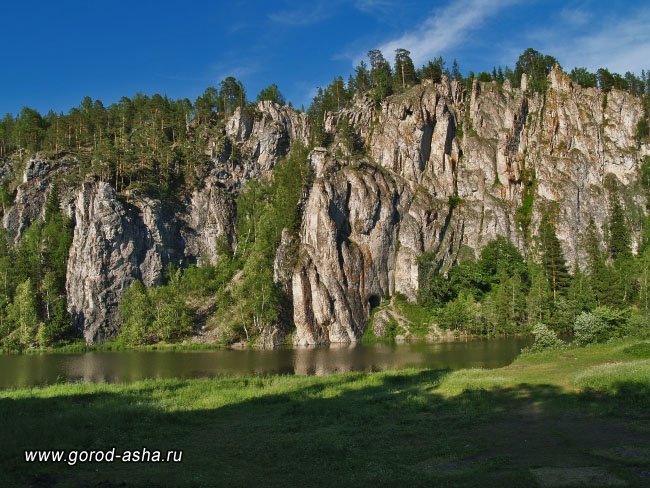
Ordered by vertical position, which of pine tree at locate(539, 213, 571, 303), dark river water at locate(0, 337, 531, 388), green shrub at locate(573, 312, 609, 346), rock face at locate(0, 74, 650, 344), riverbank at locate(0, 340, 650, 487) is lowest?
dark river water at locate(0, 337, 531, 388)

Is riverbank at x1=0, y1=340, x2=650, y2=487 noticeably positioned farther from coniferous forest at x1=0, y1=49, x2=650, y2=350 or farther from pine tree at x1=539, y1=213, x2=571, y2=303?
pine tree at x1=539, y1=213, x2=571, y2=303

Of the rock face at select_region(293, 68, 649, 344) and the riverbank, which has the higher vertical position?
the rock face at select_region(293, 68, 649, 344)

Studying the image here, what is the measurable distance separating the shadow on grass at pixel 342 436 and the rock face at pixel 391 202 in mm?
66444

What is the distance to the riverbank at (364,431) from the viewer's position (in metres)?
12.8

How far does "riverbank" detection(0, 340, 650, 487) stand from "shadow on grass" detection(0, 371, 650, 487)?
0.06m

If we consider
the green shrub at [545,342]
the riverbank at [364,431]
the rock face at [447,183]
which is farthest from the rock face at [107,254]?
the green shrub at [545,342]

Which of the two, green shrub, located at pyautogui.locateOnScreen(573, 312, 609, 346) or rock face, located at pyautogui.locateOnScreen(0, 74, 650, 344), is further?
rock face, located at pyautogui.locateOnScreen(0, 74, 650, 344)

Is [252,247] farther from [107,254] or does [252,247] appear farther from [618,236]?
[618,236]

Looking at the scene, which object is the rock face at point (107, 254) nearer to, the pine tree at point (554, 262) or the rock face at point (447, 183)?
the rock face at point (447, 183)

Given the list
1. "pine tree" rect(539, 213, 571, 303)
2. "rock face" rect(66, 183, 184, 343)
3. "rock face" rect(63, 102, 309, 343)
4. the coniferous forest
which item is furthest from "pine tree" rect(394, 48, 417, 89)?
"rock face" rect(66, 183, 184, 343)

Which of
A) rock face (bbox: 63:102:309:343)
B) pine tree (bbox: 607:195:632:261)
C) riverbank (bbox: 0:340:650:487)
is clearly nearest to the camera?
riverbank (bbox: 0:340:650:487)

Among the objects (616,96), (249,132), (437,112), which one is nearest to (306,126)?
(249,132)

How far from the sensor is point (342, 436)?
17.8 metres

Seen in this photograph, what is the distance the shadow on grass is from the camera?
12.9m
